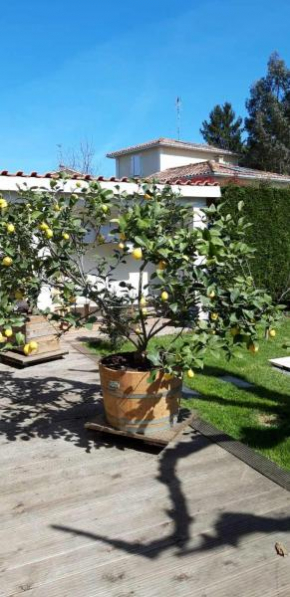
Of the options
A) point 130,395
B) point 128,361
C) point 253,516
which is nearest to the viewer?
point 253,516

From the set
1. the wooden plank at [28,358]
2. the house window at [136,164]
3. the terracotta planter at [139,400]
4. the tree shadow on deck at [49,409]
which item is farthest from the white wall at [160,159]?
the terracotta planter at [139,400]

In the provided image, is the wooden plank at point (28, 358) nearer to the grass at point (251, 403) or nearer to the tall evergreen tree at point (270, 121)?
the grass at point (251, 403)

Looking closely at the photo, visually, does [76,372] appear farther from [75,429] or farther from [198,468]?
[198,468]

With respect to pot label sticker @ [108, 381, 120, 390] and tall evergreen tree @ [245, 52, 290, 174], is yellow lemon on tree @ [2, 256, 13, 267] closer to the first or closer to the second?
pot label sticker @ [108, 381, 120, 390]

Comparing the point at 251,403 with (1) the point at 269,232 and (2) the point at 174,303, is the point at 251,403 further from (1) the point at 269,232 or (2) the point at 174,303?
(1) the point at 269,232

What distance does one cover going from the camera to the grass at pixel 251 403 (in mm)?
4031

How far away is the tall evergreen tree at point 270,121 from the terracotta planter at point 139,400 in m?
37.1

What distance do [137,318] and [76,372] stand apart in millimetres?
2624

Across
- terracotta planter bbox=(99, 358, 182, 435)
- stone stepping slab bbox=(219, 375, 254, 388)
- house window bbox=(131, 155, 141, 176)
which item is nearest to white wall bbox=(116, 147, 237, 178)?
house window bbox=(131, 155, 141, 176)

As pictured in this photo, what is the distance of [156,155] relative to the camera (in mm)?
30547

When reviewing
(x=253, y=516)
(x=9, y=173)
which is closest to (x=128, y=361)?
(x=253, y=516)

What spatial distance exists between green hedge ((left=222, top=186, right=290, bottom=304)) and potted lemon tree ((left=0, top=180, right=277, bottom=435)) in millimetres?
7757

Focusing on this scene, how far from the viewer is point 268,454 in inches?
148

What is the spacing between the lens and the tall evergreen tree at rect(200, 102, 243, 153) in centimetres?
4378
